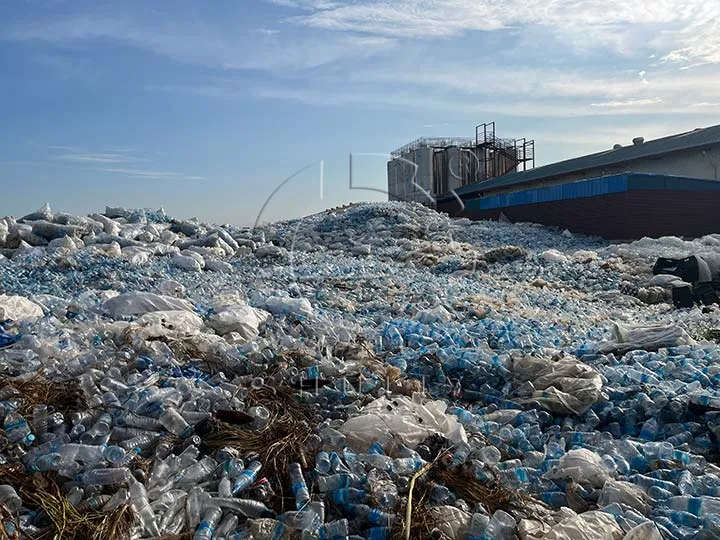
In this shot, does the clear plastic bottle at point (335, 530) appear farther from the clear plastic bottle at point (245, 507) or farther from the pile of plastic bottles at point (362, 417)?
the clear plastic bottle at point (245, 507)

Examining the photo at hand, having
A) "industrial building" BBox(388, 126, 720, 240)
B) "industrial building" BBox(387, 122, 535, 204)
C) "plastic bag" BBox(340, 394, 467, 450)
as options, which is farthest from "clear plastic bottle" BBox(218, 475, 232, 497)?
"industrial building" BBox(387, 122, 535, 204)

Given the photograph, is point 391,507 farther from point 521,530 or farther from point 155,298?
point 155,298

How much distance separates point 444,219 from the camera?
21.0 meters

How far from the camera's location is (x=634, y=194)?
57.6 feet

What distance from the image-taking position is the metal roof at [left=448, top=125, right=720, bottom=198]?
19.1 metres

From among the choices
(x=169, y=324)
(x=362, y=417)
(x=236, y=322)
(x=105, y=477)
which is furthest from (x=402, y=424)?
(x=169, y=324)

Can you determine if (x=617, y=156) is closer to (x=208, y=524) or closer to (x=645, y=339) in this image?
(x=645, y=339)

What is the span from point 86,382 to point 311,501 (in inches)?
64.4

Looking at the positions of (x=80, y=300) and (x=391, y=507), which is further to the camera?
(x=80, y=300)

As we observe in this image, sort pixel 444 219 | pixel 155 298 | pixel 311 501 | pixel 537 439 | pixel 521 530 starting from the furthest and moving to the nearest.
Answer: pixel 444 219 → pixel 155 298 → pixel 537 439 → pixel 311 501 → pixel 521 530

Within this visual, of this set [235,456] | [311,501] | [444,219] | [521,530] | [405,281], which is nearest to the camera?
[521,530]

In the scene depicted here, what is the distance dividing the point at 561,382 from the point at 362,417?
1.53 m

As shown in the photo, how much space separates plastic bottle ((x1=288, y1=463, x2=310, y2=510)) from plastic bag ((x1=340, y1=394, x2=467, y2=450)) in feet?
1.18

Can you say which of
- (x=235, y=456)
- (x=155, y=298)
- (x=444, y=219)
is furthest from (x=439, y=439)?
(x=444, y=219)
